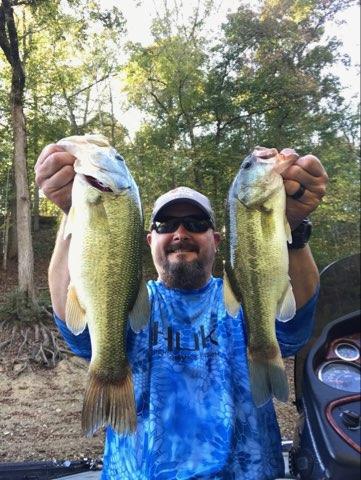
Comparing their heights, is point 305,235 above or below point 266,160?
below

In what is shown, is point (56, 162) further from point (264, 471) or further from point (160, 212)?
point (264, 471)

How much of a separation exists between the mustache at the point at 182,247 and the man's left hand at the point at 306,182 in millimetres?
646

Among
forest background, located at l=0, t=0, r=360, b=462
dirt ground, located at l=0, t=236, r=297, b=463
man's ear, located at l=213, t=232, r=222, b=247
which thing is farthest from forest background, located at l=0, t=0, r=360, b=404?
man's ear, located at l=213, t=232, r=222, b=247

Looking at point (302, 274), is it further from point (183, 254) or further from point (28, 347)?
point (28, 347)

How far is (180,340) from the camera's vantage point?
2.22m

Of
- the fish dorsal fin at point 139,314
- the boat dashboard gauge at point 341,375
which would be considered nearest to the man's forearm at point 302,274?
the boat dashboard gauge at point 341,375

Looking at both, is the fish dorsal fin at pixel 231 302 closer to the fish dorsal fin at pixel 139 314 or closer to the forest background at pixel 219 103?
the fish dorsal fin at pixel 139 314

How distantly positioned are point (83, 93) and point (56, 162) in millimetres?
20154

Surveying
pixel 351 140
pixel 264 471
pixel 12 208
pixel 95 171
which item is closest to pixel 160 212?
pixel 95 171

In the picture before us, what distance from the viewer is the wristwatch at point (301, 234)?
200 cm

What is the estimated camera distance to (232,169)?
14062 millimetres

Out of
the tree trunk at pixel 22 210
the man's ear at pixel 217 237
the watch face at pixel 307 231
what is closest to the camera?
the watch face at pixel 307 231

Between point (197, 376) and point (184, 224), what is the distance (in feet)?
2.55

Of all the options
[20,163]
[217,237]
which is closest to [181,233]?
[217,237]
